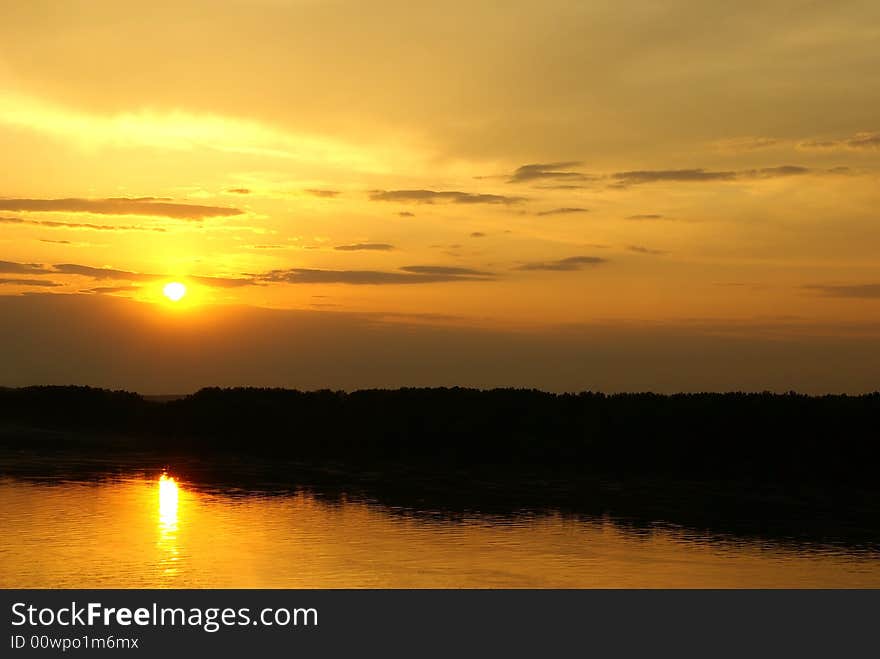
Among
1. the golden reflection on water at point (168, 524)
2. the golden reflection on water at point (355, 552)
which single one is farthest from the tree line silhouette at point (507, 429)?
the golden reflection on water at point (355, 552)

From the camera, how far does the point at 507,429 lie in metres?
33.1

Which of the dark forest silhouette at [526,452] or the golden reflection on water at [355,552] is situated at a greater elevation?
the dark forest silhouette at [526,452]

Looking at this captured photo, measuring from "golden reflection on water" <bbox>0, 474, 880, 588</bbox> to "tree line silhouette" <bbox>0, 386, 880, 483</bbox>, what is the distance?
9885mm

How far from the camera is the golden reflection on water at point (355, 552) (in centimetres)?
1505

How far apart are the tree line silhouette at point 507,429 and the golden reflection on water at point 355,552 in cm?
989

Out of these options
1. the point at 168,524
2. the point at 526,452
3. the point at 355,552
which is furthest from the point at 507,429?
the point at 355,552

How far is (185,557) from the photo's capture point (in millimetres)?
16328

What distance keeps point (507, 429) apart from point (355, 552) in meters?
16.5

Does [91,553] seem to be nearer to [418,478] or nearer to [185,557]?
[185,557]
